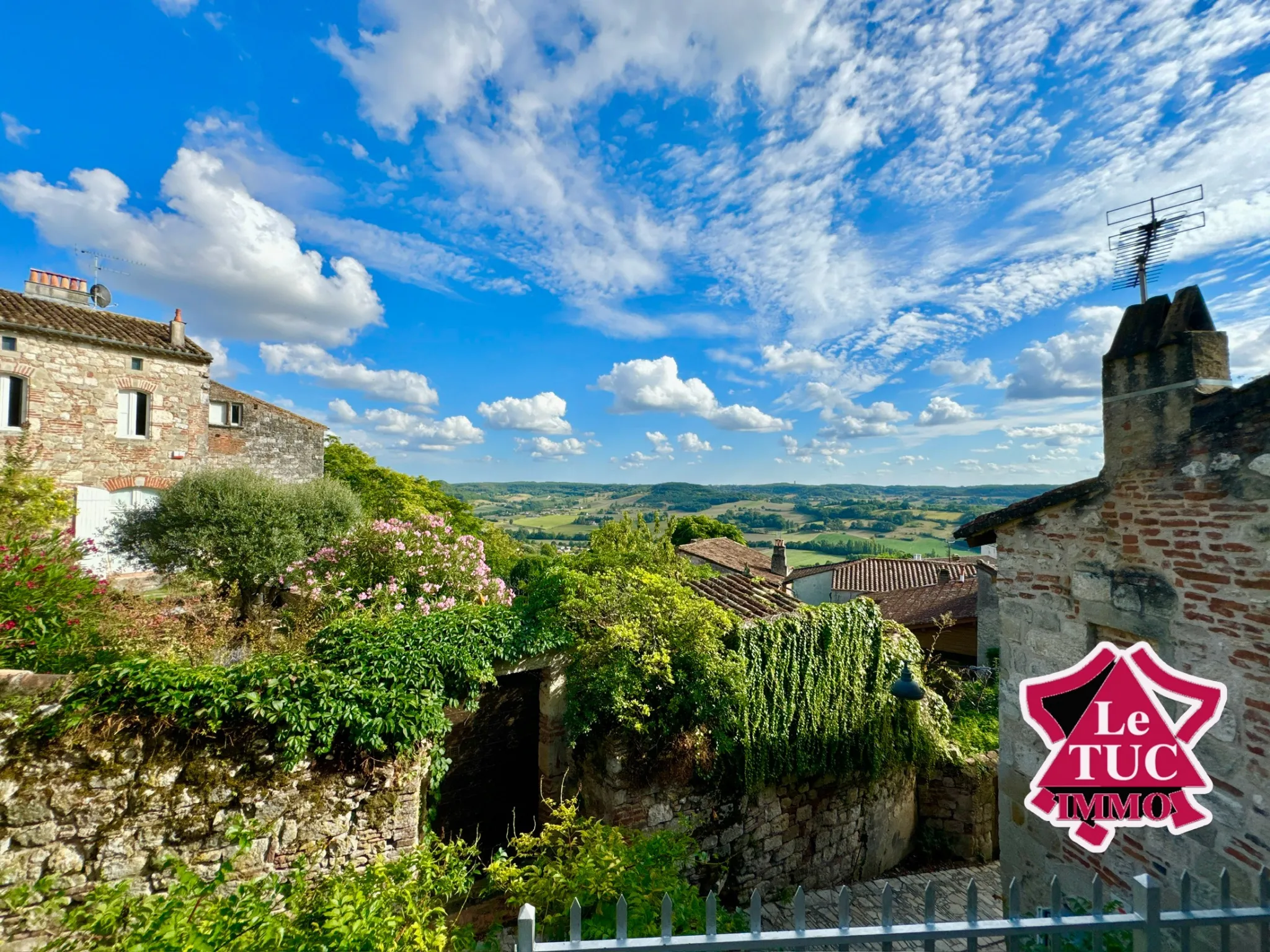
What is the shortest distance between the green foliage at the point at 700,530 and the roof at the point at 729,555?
8353 mm

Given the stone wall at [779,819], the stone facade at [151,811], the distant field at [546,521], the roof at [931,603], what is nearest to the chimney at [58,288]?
the stone facade at [151,811]

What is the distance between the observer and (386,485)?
2819 centimetres

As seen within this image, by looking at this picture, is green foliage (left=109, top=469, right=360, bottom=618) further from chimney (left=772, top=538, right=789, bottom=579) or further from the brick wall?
chimney (left=772, top=538, right=789, bottom=579)

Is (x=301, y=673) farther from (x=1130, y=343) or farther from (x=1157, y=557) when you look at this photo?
(x=1130, y=343)

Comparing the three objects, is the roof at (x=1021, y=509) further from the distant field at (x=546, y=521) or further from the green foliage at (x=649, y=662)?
the distant field at (x=546, y=521)

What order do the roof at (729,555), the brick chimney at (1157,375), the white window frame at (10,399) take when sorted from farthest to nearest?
the roof at (729,555), the white window frame at (10,399), the brick chimney at (1157,375)

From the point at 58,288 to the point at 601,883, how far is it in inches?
851

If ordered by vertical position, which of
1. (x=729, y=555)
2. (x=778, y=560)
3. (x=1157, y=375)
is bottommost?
(x=778, y=560)

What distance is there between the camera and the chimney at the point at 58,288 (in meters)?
14.8

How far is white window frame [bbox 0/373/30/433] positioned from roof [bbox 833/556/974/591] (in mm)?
32289

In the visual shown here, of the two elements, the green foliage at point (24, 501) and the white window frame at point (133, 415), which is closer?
the green foliage at point (24, 501)

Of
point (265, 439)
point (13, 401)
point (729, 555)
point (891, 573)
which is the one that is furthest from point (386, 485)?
point (891, 573)

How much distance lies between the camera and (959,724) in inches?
397

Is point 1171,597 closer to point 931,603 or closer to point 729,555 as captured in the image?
point 931,603
